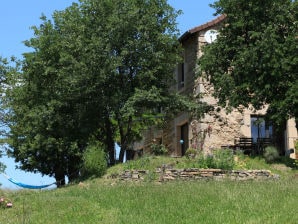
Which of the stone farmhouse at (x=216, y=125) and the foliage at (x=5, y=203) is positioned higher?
the stone farmhouse at (x=216, y=125)

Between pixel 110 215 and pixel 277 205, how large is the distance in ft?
13.1

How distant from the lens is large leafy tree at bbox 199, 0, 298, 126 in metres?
22.3

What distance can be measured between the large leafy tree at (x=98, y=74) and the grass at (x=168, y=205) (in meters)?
7.03

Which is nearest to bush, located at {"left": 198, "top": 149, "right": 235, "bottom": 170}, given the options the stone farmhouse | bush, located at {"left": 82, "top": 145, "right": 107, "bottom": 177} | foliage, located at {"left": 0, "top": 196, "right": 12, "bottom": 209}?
bush, located at {"left": 82, "top": 145, "right": 107, "bottom": 177}

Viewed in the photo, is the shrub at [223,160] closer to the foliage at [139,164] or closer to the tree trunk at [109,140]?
the foliage at [139,164]

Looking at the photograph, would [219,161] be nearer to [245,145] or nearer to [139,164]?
[139,164]

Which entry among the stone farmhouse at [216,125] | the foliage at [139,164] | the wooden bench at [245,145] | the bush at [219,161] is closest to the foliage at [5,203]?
the foliage at [139,164]

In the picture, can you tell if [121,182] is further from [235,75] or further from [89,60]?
[235,75]

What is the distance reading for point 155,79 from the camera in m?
24.7

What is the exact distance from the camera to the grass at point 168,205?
12922 millimetres

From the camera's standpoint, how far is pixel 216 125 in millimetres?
27531

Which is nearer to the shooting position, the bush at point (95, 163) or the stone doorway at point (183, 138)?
the bush at point (95, 163)

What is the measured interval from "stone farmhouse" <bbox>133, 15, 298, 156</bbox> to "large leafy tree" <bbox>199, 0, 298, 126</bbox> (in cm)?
226

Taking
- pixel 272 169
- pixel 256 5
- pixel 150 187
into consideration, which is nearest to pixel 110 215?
pixel 150 187
